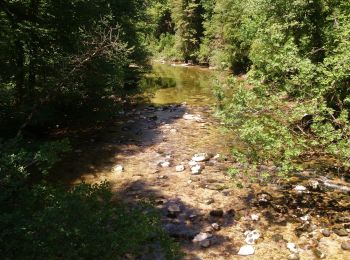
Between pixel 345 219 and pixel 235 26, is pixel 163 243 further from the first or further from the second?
pixel 235 26

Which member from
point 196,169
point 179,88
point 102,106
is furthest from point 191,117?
point 179,88

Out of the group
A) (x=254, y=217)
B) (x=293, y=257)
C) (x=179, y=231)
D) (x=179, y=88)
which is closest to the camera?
(x=293, y=257)

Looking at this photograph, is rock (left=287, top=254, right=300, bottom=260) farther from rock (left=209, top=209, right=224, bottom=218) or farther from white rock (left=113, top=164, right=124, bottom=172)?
white rock (left=113, top=164, right=124, bottom=172)

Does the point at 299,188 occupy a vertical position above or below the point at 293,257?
above

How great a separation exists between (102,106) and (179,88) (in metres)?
14.3

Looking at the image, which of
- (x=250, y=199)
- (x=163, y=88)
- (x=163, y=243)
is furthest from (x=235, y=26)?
(x=163, y=243)

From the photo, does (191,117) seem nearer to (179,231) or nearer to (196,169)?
(196,169)

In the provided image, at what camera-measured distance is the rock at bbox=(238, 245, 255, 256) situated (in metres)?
8.41

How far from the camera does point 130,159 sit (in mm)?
14203

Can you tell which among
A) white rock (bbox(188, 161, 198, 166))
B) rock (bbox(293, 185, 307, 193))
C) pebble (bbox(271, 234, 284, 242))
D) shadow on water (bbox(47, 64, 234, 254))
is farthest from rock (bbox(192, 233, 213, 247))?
white rock (bbox(188, 161, 198, 166))

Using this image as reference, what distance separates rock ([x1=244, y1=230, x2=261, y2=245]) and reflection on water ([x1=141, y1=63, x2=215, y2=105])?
13391mm

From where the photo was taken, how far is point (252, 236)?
907 centimetres

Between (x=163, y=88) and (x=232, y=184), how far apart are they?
65.6 ft

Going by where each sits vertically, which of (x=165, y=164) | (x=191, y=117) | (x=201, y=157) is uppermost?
(x=191, y=117)
